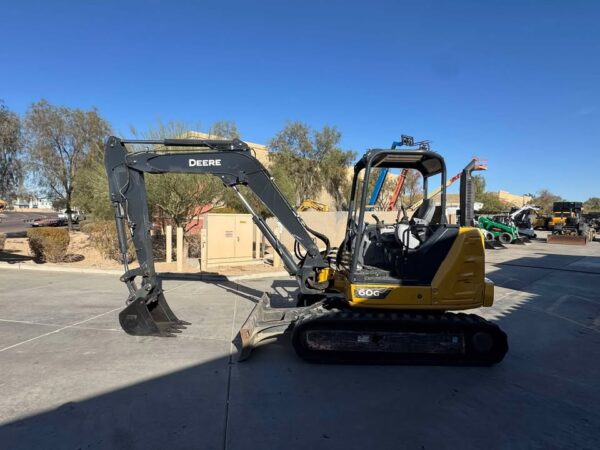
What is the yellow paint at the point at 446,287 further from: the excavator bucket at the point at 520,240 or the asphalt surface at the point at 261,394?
the excavator bucket at the point at 520,240

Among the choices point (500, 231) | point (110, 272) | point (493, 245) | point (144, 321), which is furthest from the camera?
point (500, 231)

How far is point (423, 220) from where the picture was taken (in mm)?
5664

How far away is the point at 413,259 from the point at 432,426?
7.32 feet

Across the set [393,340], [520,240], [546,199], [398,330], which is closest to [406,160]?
[398,330]

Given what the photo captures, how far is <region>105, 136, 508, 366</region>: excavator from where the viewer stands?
16.6ft

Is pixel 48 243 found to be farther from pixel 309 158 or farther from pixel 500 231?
pixel 309 158

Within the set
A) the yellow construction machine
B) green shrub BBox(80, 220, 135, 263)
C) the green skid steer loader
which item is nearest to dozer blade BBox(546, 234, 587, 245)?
the yellow construction machine

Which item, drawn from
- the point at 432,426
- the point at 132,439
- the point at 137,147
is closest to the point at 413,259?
the point at 432,426

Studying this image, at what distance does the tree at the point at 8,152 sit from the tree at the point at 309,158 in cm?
2239

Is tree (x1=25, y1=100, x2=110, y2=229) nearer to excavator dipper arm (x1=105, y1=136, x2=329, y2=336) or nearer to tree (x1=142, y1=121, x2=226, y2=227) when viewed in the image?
tree (x1=142, y1=121, x2=226, y2=227)

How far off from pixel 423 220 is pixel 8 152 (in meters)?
17.7

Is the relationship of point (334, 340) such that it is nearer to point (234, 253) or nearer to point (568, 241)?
point (234, 253)

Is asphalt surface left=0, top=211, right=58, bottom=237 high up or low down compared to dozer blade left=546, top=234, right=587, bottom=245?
up

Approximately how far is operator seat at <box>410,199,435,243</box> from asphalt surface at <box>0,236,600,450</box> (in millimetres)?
1746
